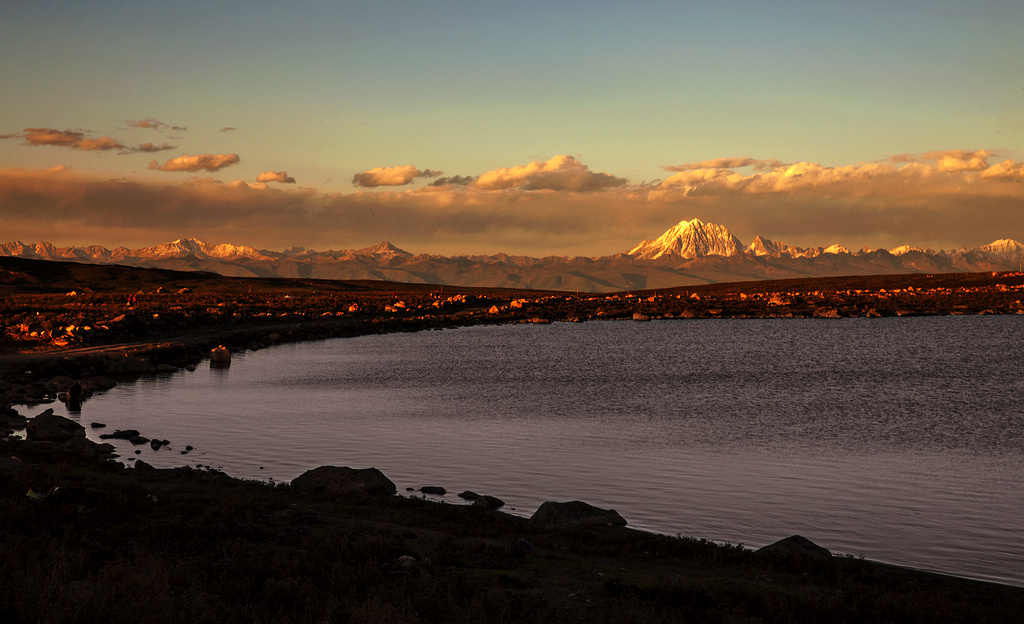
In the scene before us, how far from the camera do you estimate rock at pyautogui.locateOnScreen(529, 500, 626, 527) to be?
20.8m

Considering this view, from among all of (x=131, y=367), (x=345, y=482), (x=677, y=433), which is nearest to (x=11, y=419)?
(x=345, y=482)

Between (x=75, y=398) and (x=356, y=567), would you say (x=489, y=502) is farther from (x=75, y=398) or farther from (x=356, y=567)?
(x=75, y=398)

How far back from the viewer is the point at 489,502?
24.0 m

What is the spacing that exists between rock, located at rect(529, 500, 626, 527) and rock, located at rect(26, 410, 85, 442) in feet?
71.1

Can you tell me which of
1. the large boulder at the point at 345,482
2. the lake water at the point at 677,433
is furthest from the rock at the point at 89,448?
the large boulder at the point at 345,482

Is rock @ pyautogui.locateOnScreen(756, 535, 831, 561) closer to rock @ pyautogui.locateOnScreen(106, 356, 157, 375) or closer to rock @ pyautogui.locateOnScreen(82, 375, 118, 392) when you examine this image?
rock @ pyautogui.locateOnScreen(82, 375, 118, 392)

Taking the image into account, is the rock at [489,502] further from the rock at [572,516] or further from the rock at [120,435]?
the rock at [120,435]

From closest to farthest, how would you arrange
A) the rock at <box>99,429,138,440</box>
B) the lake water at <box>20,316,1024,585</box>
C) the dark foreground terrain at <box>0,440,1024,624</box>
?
the dark foreground terrain at <box>0,440,1024,624</box>
the lake water at <box>20,316,1024,585</box>
the rock at <box>99,429,138,440</box>

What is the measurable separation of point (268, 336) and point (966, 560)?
86901 mm

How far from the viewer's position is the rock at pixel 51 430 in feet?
108

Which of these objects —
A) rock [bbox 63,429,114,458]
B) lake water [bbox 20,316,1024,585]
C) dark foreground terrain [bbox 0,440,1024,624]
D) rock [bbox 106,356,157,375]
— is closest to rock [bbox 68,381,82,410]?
lake water [bbox 20,316,1024,585]

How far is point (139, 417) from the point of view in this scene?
139ft

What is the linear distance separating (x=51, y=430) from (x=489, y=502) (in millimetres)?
20493

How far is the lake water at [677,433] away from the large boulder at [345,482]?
2.24 m
